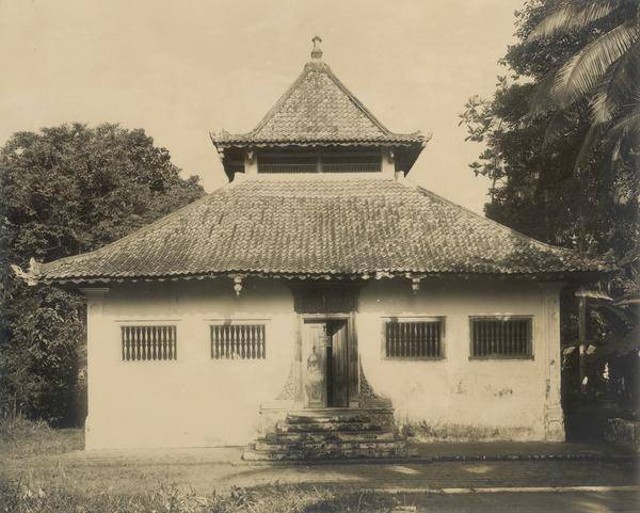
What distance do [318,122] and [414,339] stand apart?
6283 mm

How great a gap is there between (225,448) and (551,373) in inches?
266

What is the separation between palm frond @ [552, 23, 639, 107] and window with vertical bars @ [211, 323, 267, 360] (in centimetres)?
724

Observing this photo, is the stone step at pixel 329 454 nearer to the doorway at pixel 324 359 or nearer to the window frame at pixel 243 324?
the doorway at pixel 324 359

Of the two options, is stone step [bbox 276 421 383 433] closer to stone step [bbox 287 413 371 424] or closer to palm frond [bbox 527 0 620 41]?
stone step [bbox 287 413 371 424]

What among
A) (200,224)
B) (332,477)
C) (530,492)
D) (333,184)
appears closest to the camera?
(530,492)

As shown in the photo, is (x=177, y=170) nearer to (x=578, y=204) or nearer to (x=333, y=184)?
(x=333, y=184)

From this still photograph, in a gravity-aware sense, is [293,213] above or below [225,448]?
above

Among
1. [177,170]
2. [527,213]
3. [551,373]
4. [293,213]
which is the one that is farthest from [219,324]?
[177,170]

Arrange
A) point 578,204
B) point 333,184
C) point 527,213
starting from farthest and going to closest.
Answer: point 527,213
point 578,204
point 333,184

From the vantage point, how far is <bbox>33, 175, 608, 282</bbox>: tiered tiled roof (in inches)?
533

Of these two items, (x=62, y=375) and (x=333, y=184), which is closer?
(x=333, y=184)

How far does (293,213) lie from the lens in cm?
1603

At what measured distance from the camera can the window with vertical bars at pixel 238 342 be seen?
14195mm

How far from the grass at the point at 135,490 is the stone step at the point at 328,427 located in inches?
63.8
